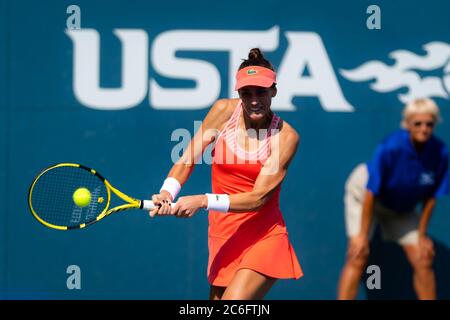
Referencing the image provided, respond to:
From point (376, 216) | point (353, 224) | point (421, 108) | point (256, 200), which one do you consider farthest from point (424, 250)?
point (256, 200)

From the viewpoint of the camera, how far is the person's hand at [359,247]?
631 cm

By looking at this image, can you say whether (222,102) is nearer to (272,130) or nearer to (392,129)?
(272,130)

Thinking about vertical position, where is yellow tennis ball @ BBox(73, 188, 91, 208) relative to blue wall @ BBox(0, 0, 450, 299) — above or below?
below

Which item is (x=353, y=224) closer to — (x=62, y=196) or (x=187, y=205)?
(x=62, y=196)

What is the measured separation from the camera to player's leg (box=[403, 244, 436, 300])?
20.7 ft

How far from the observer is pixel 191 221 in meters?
6.39

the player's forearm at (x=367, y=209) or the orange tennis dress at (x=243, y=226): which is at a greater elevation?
the player's forearm at (x=367, y=209)

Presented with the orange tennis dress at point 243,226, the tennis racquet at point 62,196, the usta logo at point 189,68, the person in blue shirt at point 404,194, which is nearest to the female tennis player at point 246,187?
the orange tennis dress at point 243,226

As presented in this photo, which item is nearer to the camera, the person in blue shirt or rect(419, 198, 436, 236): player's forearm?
the person in blue shirt

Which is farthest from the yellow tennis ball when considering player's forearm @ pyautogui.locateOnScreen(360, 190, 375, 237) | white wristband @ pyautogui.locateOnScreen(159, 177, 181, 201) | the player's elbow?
player's forearm @ pyautogui.locateOnScreen(360, 190, 375, 237)

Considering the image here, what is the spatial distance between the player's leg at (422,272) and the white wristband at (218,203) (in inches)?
78.5

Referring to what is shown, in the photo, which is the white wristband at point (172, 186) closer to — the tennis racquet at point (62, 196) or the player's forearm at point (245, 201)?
the player's forearm at point (245, 201)

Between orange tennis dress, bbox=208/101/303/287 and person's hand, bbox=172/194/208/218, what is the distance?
28cm

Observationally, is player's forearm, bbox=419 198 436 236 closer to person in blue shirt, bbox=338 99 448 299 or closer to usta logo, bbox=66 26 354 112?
person in blue shirt, bbox=338 99 448 299
